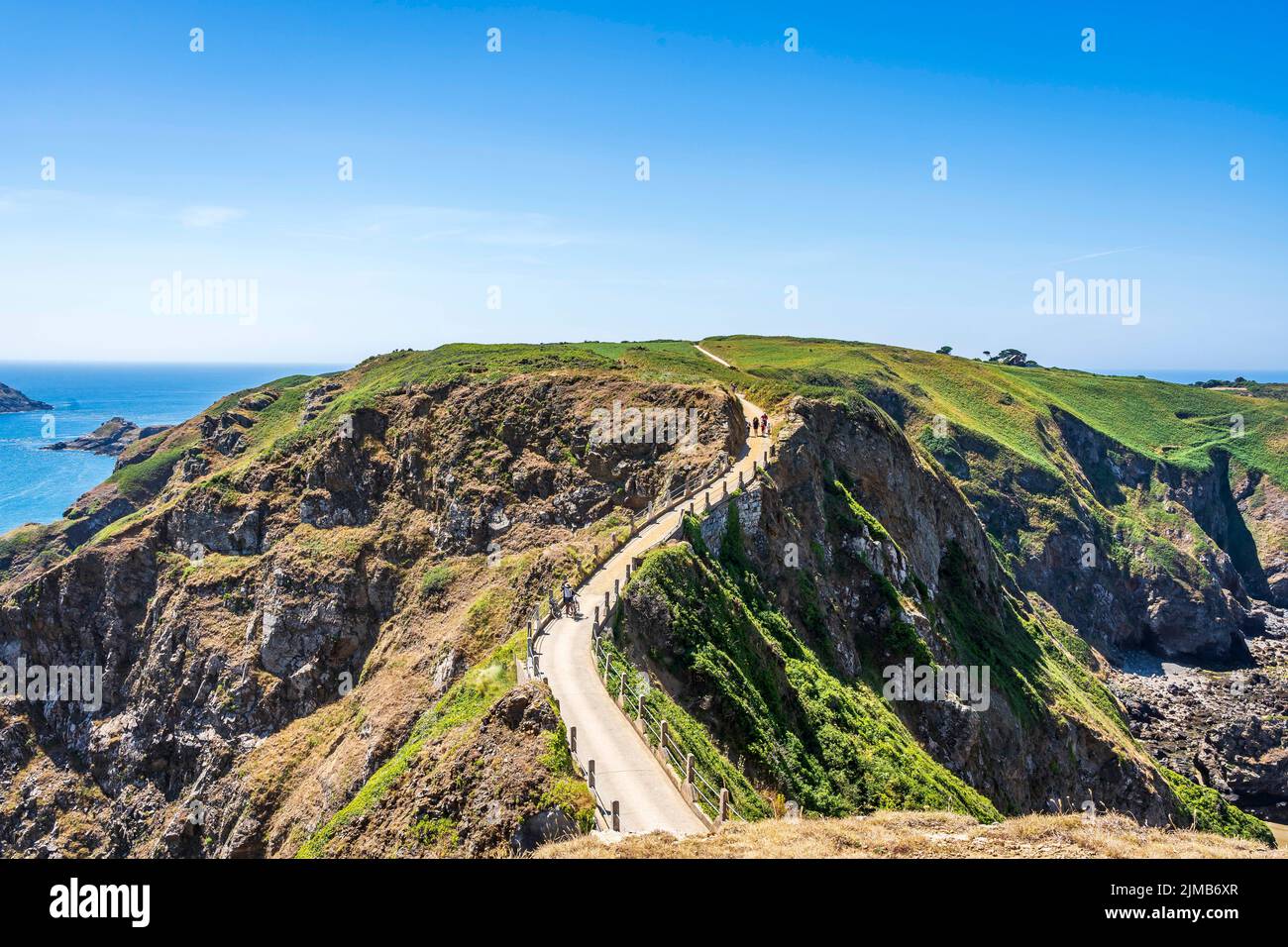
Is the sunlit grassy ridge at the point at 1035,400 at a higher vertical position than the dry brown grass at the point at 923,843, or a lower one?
higher

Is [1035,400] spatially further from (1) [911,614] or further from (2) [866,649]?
(2) [866,649]

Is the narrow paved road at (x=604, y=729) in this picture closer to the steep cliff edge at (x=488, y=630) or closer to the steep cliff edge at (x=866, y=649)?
the steep cliff edge at (x=488, y=630)

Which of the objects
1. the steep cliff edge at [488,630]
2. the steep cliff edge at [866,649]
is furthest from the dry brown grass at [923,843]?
the steep cliff edge at [866,649]

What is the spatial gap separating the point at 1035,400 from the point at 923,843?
139 m

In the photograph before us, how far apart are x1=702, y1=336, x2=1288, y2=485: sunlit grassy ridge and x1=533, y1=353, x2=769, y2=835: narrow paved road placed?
6601 cm

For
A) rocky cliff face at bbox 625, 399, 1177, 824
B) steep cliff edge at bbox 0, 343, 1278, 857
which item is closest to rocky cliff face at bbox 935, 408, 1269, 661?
steep cliff edge at bbox 0, 343, 1278, 857

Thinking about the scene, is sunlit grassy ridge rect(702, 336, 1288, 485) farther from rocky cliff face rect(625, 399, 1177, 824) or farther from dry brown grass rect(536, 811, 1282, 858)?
dry brown grass rect(536, 811, 1282, 858)

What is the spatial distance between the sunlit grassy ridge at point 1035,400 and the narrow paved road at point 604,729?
6601cm

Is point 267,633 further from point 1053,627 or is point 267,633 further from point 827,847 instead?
point 1053,627

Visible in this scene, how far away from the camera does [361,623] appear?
1837 inches

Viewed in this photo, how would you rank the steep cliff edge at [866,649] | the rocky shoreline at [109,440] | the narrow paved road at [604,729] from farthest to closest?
the rocky shoreline at [109,440] → the steep cliff edge at [866,649] → the narrow paved road at [604,729]

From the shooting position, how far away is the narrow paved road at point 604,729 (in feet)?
58.7
